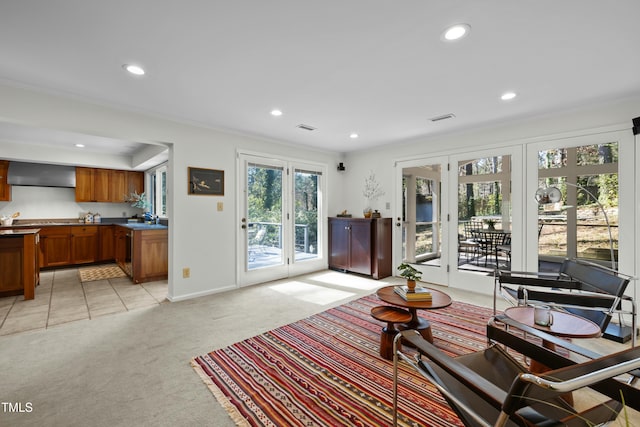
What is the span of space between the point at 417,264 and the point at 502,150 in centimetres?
214

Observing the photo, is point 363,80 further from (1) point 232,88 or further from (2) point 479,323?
(2) point 479,323

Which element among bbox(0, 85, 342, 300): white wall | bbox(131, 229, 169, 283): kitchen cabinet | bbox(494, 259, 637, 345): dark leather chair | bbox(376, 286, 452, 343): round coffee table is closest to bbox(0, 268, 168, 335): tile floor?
bbox(131, 229, 169, 283): kitchen cabinet

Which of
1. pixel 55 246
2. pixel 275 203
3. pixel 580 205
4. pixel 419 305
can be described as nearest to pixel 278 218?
pixel 275 203

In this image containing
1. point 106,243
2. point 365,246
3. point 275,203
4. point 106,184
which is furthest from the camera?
point 106,184

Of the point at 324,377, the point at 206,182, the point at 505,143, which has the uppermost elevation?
the point at 505,143

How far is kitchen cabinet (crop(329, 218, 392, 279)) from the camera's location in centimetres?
484

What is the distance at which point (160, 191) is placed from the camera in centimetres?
597

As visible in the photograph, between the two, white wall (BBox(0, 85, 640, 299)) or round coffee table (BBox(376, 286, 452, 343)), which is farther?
white wall (BBox(0, 85, 640, 299))

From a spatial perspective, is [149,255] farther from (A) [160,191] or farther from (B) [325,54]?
(B) [325,54]

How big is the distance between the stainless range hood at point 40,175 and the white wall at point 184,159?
395cm

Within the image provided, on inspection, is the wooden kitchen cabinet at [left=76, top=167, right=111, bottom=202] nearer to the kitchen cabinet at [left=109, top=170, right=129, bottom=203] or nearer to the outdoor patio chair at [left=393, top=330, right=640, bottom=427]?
the kitchen cabinet at [left=109, top=170, right=129, bottom=203]

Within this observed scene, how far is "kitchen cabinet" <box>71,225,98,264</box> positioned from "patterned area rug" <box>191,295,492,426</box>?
5.36 metres

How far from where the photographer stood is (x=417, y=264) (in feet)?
15.8

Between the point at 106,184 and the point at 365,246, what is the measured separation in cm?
585
